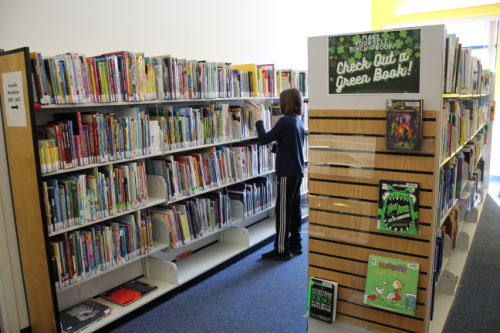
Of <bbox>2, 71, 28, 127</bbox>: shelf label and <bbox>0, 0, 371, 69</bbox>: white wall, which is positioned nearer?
<bbox>2, 71, 28, 127</bbox>: shelf label

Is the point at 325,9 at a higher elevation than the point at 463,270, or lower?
higher

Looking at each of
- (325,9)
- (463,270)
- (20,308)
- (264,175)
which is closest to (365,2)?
(325,9)

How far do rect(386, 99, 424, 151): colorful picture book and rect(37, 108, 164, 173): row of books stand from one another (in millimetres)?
1789

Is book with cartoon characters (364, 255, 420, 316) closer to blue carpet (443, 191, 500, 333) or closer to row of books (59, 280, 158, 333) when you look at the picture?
blue carpet (443, 191, 500, 333)

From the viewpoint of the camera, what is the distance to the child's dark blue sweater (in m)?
3.59

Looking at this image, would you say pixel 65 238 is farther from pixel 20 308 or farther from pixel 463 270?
pixel 463 270

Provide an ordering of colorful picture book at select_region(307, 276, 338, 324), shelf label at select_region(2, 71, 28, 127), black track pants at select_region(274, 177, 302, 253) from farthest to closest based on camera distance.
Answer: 1. black track pants at select_region(274, 177, 302, 253)
2. shelf label at select_region(2, 71, 28, 127)
3. colorful picture book at select_region(307, 276, 338, 324)

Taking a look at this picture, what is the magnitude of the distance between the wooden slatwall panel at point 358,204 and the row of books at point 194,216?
4.62ft

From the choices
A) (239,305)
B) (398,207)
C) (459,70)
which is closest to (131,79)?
(239,305)

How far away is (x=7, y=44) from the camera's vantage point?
2.56 meters

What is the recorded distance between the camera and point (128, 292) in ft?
10.2

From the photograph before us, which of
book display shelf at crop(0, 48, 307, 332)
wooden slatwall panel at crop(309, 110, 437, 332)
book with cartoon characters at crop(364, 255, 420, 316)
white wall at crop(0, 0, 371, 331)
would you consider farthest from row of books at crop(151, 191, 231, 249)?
book with cartoon characters at crop(364, 255, 420, 316)

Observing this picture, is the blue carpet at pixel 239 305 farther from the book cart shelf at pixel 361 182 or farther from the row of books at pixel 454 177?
the row of books at pixel 454 177

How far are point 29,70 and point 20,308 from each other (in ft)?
5.12
